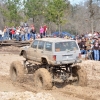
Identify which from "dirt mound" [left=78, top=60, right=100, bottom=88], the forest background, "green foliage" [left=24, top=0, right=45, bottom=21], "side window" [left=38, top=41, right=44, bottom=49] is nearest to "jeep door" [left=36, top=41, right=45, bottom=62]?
"side window" [left=38, top=41, right=44, bottom=49]

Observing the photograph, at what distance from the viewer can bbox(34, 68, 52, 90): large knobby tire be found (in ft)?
43.2

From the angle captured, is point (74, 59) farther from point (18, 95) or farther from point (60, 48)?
point (18, 95)

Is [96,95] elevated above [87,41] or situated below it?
below

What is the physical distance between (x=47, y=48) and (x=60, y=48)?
592 mm

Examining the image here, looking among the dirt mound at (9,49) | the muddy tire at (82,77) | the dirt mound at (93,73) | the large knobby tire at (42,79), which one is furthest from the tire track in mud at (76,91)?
the dirt mound at (9,49)

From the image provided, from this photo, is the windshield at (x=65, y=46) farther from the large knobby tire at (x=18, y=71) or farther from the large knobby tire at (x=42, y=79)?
the large knobby tire at (x=18, y=71)

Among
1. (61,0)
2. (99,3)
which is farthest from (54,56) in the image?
(99,3)

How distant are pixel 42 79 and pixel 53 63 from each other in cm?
87

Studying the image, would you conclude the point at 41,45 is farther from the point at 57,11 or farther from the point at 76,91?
the point at 57,11

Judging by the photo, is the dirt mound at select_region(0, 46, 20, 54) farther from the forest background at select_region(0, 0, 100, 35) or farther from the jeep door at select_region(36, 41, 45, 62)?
Result: the jeep door at select_region(36, 41, 45, 62)

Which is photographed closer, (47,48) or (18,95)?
(18,95)

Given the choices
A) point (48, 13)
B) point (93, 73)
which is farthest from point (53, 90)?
point (48, 13)

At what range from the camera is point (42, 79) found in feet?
44.0

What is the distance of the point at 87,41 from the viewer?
21.7m
